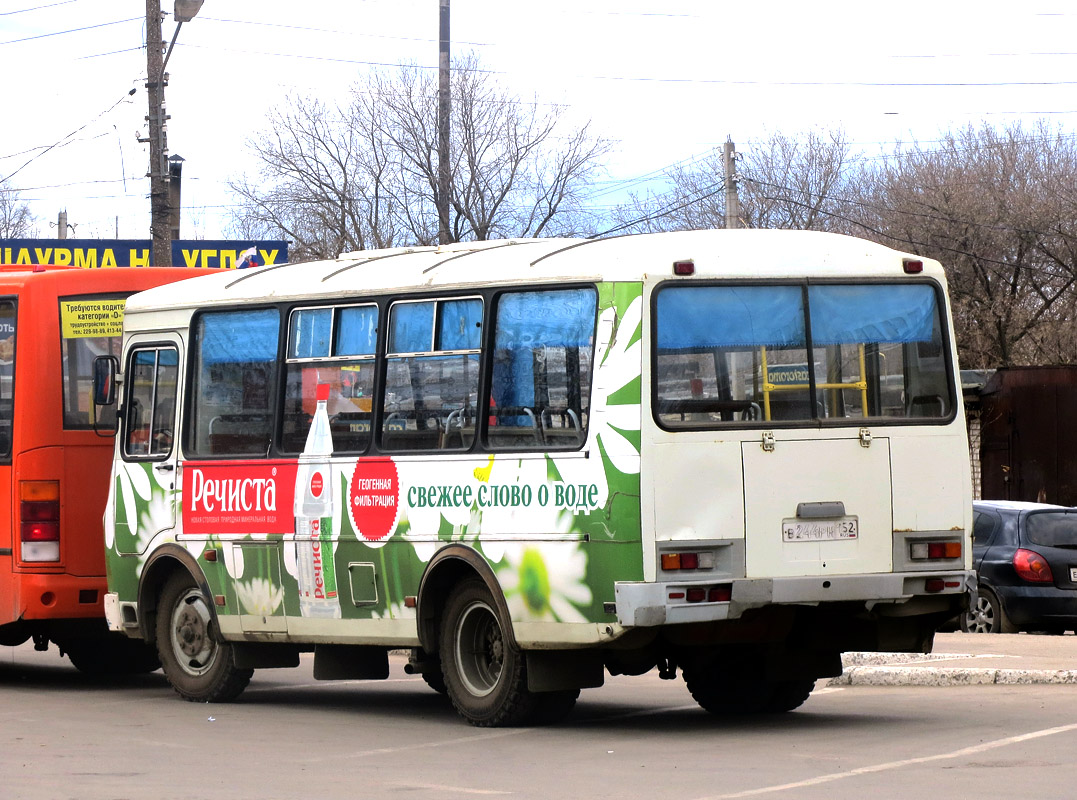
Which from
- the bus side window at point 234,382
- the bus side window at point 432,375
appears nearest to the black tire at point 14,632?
the bus side window at point 234,382

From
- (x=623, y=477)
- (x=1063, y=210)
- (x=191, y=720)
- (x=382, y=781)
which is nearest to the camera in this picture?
(x=382, y=781)

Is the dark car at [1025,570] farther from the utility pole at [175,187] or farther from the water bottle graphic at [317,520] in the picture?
the utility pole at [175,187]

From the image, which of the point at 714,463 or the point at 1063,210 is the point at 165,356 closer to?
the point at 714,463

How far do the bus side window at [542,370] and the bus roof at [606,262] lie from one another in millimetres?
151

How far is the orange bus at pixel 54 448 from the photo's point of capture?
1352cm

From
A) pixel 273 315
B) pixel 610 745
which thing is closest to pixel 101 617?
pixel 273 315

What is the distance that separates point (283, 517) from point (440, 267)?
6.48ft

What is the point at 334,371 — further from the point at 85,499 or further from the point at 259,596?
the point at 85,499

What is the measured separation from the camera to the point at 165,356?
43.2ft

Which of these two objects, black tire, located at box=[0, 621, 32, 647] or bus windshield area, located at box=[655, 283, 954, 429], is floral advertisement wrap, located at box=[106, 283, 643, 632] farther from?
black tire, located at box=[0, 621, 32, 647]

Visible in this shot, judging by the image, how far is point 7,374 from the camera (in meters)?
13.9

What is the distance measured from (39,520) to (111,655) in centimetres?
198

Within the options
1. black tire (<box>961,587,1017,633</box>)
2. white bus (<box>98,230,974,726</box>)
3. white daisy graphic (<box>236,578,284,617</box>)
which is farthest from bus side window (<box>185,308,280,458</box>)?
black tire (<box>961,587,1017,633</box>)

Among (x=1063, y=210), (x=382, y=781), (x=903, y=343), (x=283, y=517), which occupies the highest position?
(x=1063, y=210)
